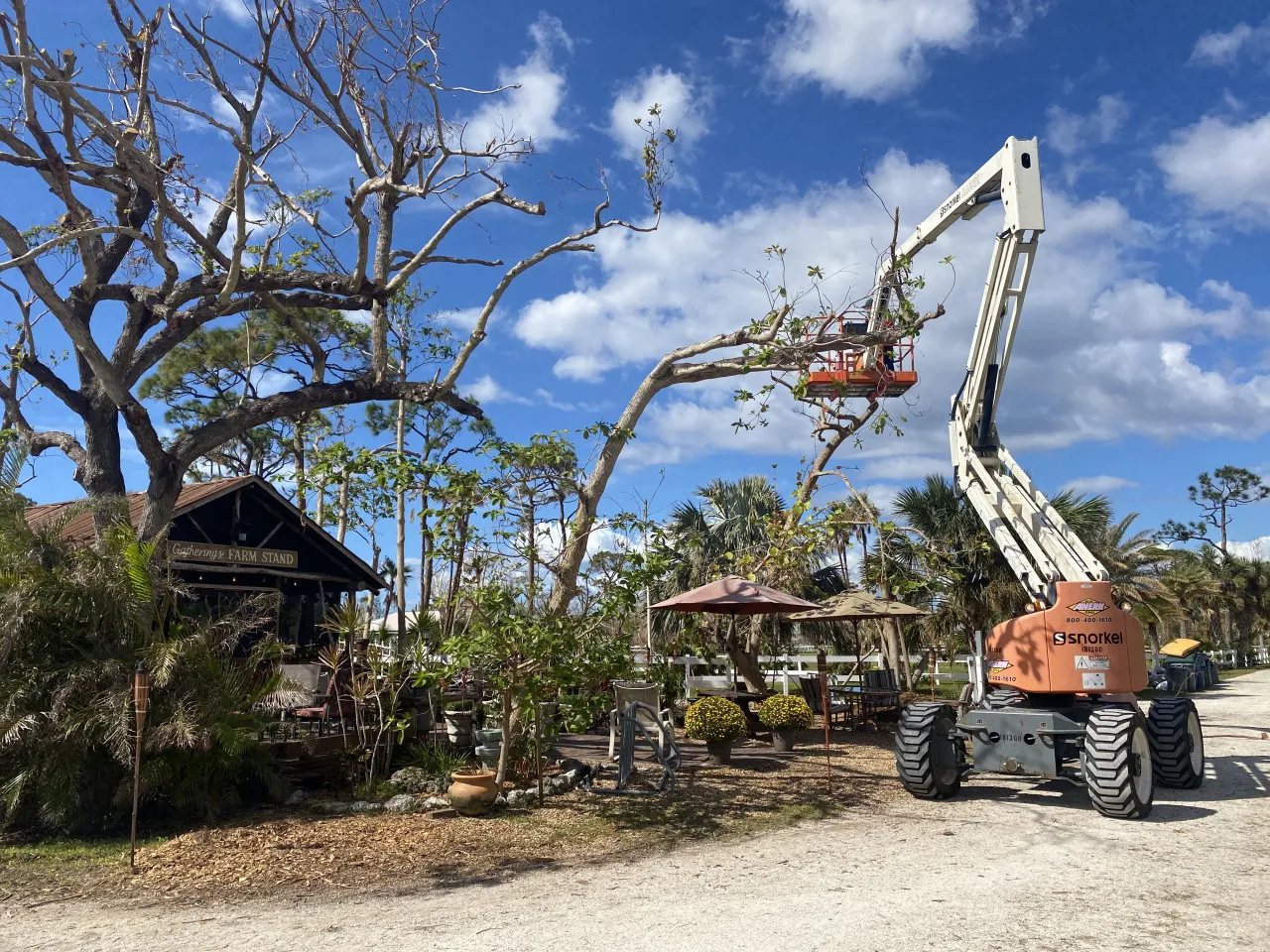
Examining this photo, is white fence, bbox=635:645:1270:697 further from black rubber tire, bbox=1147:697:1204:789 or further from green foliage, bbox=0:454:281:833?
black rubber tire, bbox=1147:697:1204:789

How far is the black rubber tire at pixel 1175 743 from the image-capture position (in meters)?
8.98

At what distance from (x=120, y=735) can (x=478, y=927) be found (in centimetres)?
377

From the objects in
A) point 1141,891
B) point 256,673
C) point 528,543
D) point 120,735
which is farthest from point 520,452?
point 1141,891

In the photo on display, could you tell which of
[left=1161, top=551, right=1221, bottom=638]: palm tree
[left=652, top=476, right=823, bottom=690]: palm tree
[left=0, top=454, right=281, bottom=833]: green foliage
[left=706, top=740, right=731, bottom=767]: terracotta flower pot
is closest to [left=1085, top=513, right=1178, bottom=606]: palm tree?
[left=1161, top=551, right=1221, bottom=638]: palm tree

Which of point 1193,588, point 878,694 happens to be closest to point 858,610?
point 878,694

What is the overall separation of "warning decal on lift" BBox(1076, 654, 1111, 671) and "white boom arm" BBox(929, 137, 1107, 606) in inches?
27.0

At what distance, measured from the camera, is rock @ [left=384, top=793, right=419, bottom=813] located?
847 cm

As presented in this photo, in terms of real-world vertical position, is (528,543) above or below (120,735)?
above

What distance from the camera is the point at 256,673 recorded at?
8.99 metres

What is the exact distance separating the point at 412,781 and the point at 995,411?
7.64 metres

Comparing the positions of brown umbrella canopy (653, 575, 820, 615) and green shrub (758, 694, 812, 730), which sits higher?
brown umbrella canopy (653, 575, 820, 615)

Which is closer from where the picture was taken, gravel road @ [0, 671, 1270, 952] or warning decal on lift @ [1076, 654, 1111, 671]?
gravel road @ [0, 671, 1270, 952]

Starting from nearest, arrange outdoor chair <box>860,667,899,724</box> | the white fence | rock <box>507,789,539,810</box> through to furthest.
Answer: rock <box>507,789,539,810</box> → outdoor chair <box>860,667,899,724</box> → the white fence

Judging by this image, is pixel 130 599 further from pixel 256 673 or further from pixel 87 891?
pixel 87 891
